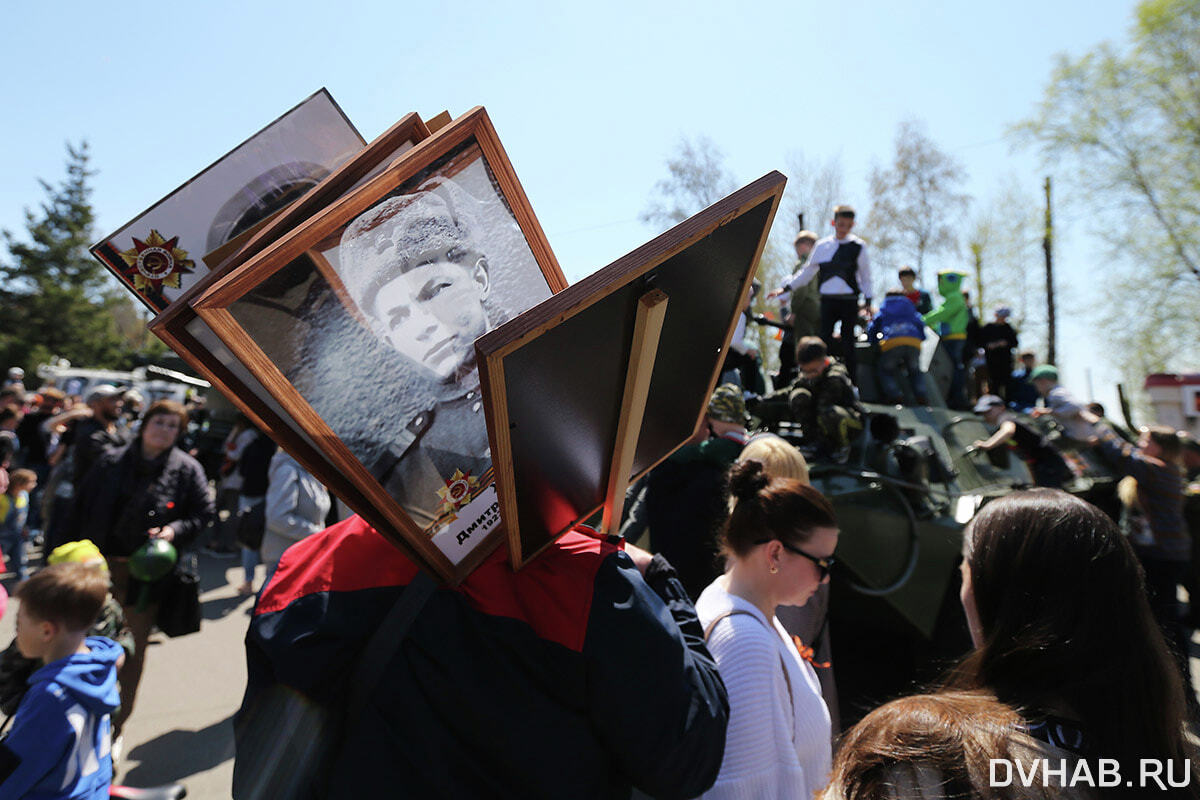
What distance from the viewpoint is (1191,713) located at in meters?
1.56

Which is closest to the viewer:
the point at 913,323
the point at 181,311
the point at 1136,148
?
the point at 181,311

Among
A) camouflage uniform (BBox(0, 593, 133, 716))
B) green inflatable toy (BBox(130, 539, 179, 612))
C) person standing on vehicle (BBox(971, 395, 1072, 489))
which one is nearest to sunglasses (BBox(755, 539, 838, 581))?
camouflage uniform (BBox(0, 593, 133, 716))

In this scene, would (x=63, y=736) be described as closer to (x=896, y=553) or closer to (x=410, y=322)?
(x=410, y=322)

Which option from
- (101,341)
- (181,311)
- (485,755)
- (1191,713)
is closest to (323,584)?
(485,755)

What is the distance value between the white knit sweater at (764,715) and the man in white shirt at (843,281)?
5590mm

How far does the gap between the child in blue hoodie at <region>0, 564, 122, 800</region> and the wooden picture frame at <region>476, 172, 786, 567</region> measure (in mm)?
2047

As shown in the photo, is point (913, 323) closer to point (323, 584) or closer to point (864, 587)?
point (864, 587)

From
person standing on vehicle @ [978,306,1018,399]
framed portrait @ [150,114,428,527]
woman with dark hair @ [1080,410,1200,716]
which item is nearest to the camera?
framed portrait @ [150,114,428,527]

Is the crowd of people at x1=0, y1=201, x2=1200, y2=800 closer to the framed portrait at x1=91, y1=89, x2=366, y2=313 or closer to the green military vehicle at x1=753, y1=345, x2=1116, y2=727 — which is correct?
the framed portrait at x1=91, y1=89, x2=366, y2=313

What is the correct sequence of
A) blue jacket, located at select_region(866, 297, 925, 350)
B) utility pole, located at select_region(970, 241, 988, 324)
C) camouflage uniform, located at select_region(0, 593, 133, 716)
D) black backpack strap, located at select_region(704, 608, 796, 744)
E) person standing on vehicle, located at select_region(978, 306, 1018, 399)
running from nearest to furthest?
1. black backpack strap, located at select_region(704, 608, 796, 744)
2. camouflage uniform, located at select_region(0, 593, 133, 716)
3. blue jacket, located at select_region(866, 297, 925, 350)
4. person standing on vehicle, located at select_region(978, 306, 1018, 399)
5. utility pole, located at select_region(970, 241, 988, 324)

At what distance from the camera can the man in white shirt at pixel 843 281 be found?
24.2ft

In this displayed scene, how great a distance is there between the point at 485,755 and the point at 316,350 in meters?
0.72

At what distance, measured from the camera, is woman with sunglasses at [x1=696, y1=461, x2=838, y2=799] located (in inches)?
75.9

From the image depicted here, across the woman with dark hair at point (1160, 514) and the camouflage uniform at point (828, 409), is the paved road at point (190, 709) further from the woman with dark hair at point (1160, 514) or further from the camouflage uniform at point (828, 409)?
the woman with dark hair at point (1160, 514)
